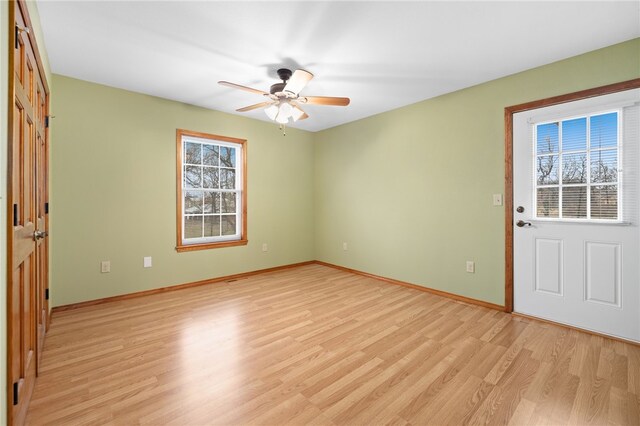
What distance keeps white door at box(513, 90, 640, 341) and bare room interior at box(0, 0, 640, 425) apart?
18 mm

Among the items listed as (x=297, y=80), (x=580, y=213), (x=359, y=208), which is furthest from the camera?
(x=359, y=208)

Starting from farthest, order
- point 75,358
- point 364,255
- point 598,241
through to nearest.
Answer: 1. point 364,255
2. point 598,241
3. point 75,358

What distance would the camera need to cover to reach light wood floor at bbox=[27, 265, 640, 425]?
1.62m

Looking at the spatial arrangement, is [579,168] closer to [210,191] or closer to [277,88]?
[277,88]

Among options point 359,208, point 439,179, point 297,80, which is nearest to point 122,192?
point 297,80

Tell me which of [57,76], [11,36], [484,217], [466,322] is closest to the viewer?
[11,36]

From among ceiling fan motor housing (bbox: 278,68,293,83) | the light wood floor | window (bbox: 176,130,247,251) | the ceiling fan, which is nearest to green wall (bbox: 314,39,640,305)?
the light wood floor

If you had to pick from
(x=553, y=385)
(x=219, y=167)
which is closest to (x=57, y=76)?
(x=219, y=167)

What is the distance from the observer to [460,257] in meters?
3.49

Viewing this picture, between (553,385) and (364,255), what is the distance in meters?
2.90

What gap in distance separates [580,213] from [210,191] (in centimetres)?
429

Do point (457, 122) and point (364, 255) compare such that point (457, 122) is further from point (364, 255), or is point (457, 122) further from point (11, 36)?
point (11, 36)

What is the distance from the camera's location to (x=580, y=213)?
2674 mm

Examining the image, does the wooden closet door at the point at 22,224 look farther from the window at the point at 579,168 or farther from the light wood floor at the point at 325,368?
the window at the point at 579,168
